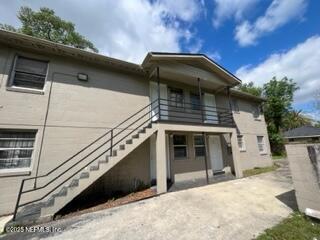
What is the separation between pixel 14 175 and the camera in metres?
5.71

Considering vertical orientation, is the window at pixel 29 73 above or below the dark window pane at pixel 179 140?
above

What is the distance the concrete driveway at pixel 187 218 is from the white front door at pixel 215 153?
400cm

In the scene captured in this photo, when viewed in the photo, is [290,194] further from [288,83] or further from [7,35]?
[288,83]

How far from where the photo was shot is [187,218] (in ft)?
15.6

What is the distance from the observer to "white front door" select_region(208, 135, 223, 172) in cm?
1095

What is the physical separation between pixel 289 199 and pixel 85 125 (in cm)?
885

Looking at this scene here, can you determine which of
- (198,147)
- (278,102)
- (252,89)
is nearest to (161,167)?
(198,147)

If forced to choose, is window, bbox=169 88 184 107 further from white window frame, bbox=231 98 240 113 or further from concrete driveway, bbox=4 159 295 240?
white window frame, bbox=231 98 240 113

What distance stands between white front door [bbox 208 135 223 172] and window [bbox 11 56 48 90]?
10.1 metres

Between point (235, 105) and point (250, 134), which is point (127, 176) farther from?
point (250, 134)

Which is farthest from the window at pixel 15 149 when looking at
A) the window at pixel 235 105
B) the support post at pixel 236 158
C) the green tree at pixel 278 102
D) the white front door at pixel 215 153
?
the green tree at pixel 278 102

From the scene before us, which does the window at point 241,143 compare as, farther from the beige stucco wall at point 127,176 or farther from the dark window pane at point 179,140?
the beige stucco wall at point 127,176

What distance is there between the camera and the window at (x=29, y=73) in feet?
21.3

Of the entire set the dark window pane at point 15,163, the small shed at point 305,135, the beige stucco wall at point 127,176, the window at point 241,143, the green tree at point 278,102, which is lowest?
the beige stucco wall at point 127,176
